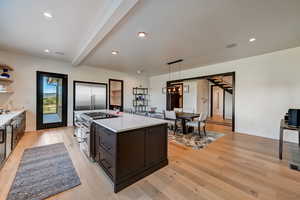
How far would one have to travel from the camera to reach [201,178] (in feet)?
6.72

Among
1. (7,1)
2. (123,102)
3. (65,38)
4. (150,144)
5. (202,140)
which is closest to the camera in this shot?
(7,1)

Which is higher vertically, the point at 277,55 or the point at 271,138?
the point at 277,55

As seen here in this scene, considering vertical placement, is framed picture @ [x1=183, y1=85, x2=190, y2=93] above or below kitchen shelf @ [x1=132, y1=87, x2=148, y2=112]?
above

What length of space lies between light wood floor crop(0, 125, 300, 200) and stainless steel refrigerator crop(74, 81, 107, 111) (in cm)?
285

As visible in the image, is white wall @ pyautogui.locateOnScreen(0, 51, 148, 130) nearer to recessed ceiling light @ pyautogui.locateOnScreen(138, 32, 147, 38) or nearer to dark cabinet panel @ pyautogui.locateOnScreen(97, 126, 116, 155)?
recessed ceiling light @ pyautogui.locateOnScreen(138, 32, 147, 38)

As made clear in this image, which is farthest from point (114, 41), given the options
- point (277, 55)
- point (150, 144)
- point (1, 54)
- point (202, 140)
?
point (277, 55)

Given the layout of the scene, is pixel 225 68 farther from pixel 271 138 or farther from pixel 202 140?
pixel 202 140

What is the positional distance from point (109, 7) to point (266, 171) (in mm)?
3921

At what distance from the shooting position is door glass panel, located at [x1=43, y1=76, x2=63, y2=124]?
4965mm

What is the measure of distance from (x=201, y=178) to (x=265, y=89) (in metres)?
4.10

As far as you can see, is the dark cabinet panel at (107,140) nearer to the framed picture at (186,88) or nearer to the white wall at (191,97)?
the white wall at (191,97)

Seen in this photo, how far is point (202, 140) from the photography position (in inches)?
151

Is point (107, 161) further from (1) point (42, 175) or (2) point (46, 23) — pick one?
(2) point (46, 23)

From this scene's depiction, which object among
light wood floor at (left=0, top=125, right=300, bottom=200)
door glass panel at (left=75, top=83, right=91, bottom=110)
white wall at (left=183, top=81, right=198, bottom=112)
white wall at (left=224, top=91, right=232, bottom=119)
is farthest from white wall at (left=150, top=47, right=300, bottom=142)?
door glass panel at (left=75, top=83, right=91, bottom=110)
